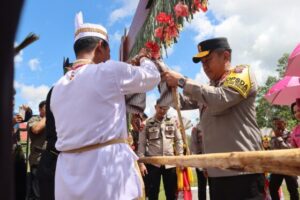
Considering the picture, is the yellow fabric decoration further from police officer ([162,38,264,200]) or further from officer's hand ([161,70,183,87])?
officer's hand ([161,70,183,87])

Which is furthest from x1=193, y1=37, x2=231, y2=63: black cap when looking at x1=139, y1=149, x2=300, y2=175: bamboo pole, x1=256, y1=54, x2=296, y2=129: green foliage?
x1=256, y1=54, x2=296, y2=129: green foliage

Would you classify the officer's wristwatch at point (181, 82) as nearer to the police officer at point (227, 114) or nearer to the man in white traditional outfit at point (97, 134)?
the police officer at point (227, 114)

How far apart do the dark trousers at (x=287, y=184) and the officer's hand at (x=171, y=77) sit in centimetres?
455

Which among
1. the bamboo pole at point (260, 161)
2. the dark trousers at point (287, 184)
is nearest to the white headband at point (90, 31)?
the bamboo pole at point (260, 161)

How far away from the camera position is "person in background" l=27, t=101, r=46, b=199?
532cm

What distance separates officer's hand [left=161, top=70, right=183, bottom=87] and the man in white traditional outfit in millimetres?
257

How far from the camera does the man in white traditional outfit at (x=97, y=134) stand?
2.18 m

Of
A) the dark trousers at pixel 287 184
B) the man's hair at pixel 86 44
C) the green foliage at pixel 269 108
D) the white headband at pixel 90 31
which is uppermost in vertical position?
the green foliage at pixel 269 108

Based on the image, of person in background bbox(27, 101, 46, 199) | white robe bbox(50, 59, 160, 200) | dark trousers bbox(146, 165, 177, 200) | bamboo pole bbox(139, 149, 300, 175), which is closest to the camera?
bamboo pole bbox(139, 149, 300, 175)

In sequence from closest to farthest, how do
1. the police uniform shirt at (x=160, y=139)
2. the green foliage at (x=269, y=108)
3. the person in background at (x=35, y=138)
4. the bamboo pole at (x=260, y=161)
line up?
the bamboo pole at (x=260, y=161)
the person in background at (x=35, y=138)
the police uniform shirt at (x=160, y=139)
the green foliage at (x=269, y=108)

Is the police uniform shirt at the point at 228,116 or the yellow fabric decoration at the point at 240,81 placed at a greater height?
the yellow fabric decoration at the point at 240,81

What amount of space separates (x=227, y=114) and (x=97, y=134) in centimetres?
95

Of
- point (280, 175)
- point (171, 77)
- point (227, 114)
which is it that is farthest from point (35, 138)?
point (280, 175)

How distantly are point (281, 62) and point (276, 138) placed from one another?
141 ft
